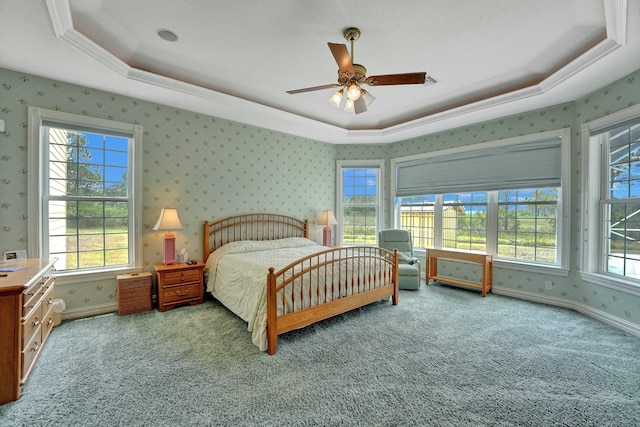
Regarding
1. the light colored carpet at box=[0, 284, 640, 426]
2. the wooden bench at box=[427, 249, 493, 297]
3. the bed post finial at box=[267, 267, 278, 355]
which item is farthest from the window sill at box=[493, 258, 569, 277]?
the bed post finial at box=[267, 267, 278, 355]

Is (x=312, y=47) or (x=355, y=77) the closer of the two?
(x=355, y=77)

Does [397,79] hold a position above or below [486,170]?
above

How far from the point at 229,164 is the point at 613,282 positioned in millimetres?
5210

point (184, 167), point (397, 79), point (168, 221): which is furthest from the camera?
point (184, 167)

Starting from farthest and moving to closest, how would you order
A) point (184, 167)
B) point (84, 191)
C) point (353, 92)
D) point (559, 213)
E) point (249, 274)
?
point (184, 167)
point (559, 213)
point (84, 191)
point (249, 274)
point (353, 92)

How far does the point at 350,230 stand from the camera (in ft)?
19.5

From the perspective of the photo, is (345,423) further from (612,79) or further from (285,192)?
(612,79)

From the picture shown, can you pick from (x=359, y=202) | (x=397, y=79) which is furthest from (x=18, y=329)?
(x=359, y=202)

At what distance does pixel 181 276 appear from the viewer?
143 inches

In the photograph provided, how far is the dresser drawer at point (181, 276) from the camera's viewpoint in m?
3.52

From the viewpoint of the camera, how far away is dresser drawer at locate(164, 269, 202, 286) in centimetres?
352

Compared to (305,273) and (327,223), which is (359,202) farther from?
(305,273)

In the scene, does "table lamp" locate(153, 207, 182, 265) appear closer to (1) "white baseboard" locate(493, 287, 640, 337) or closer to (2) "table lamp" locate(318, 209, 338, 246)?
(2) "table lamp" locate(318, 209, 338, 246)

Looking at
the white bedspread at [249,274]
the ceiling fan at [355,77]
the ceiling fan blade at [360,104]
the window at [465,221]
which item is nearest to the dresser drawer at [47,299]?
the white bedspread at [249,274]
